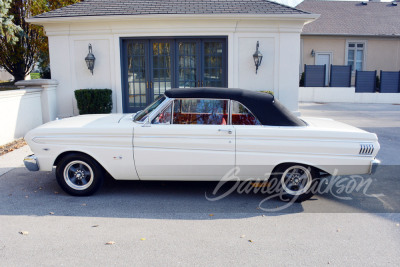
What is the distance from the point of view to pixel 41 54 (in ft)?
70.9

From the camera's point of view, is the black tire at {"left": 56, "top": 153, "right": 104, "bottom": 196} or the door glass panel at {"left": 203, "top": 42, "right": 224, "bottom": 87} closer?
the black tire at {"left": 56, "top": 153, "right": 104, "bottom": 196}

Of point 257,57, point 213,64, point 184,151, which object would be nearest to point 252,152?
point 184,151

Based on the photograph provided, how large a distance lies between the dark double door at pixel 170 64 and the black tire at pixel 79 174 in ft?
22.3

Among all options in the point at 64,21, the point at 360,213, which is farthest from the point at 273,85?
the point at 360,213

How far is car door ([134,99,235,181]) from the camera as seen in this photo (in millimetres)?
5238

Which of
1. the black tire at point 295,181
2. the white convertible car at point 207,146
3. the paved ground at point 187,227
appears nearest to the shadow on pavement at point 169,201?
the paved ground at point 187,227

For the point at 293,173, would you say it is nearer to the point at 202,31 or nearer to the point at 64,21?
the point at 202,31

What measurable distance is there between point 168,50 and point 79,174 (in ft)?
23.5

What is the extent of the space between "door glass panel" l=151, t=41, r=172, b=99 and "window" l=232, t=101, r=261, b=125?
6.76 m

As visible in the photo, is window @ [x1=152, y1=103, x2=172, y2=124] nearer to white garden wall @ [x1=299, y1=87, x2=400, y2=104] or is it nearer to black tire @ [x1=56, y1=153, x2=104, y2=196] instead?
black tire @ [x1=56, y1=153, x2=104, y2=196]

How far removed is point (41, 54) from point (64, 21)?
1149 cm

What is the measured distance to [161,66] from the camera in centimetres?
1188

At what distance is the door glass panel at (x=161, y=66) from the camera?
11.8m

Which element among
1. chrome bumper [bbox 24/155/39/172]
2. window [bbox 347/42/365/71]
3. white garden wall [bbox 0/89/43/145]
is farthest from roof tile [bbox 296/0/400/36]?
chrome bumper [bbox 24/155/39/172]
